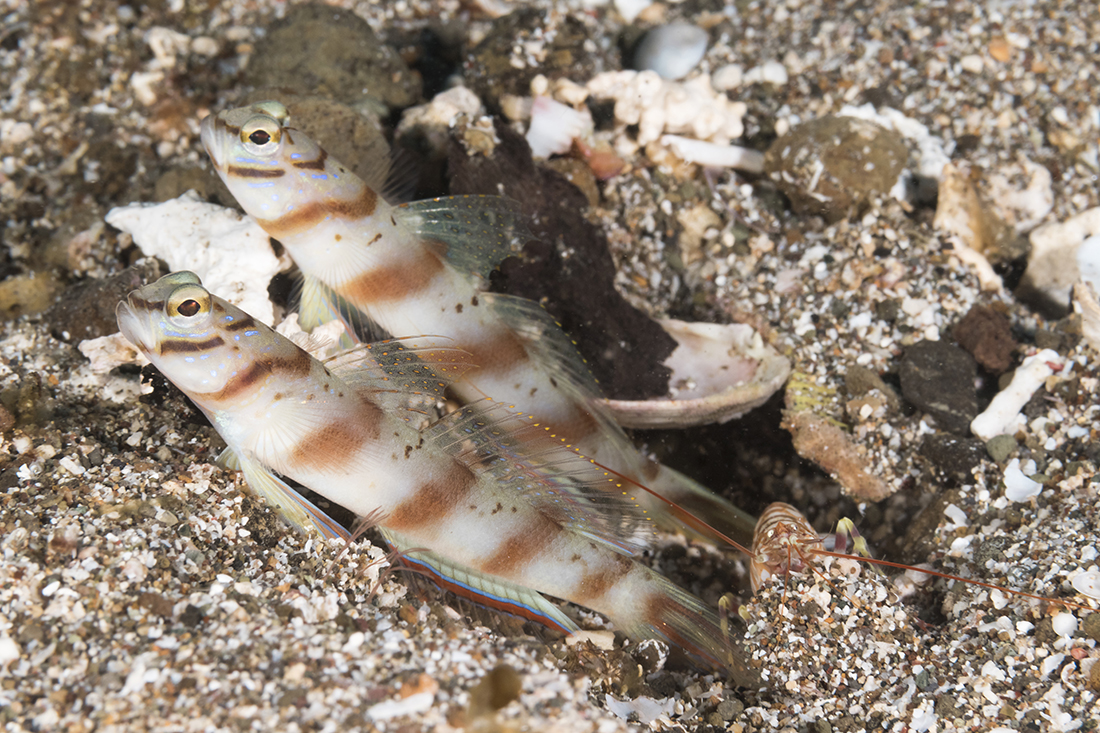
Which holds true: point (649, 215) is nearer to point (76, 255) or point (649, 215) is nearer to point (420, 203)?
point (420, 203)

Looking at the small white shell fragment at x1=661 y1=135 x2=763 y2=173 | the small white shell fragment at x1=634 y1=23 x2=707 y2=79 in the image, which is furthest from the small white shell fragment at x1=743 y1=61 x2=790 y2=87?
the small white shell fragment at x1=661 y1=135 x2=763 y2=173

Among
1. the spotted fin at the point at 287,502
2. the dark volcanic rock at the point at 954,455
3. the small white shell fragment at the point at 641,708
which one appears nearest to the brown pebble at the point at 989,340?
the dark volcanic rock at the point at 954,455

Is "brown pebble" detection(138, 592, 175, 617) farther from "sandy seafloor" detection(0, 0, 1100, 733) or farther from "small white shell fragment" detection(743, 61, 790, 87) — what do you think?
"small white shell fragment" detection(743, 61, 790, 87)

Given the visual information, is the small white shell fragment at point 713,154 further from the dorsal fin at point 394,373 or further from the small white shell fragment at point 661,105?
the dorsal fin at point 394,373

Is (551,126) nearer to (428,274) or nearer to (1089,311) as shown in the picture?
(428,274)

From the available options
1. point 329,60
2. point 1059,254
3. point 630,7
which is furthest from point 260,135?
point 1059,254
